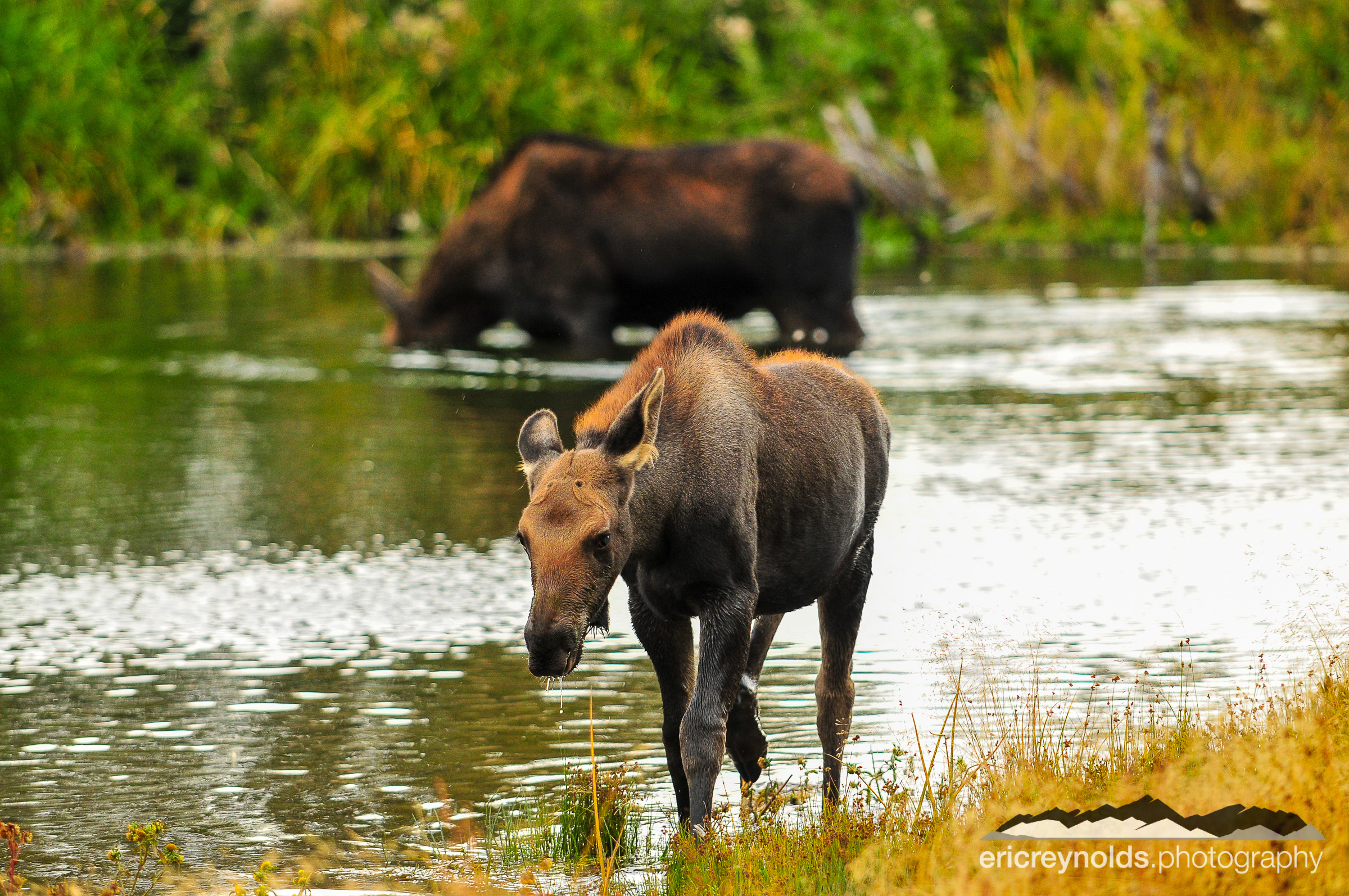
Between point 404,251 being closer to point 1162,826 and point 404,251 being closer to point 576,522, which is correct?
point 576,522

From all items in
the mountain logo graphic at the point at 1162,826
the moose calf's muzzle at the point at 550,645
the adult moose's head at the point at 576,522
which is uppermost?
the adult moose's head at the point at 576,522

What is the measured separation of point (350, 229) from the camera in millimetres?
33750

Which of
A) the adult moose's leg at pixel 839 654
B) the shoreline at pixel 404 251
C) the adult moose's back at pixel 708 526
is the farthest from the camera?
the shoreline at pixel 404 251

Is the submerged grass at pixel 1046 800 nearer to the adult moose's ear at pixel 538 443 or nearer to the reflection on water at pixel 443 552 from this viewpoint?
the reflection on water at pixel 443 552

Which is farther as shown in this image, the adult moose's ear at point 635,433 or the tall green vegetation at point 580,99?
the tall green vegetation at point 580,99

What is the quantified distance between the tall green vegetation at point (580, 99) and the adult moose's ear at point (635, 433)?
24576 millimetres

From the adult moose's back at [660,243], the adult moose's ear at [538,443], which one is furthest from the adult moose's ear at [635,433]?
the adult moose's back at [660,243]

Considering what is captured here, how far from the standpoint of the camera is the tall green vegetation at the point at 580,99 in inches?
1198

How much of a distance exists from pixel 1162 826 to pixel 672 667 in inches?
58.0

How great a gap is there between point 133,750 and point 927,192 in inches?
1024

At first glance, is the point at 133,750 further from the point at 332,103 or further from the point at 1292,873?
the point at 332,103

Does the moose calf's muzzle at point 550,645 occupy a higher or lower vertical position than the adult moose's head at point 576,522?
lower

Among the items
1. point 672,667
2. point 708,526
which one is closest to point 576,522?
point 708,526

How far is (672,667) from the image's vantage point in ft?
19.1
